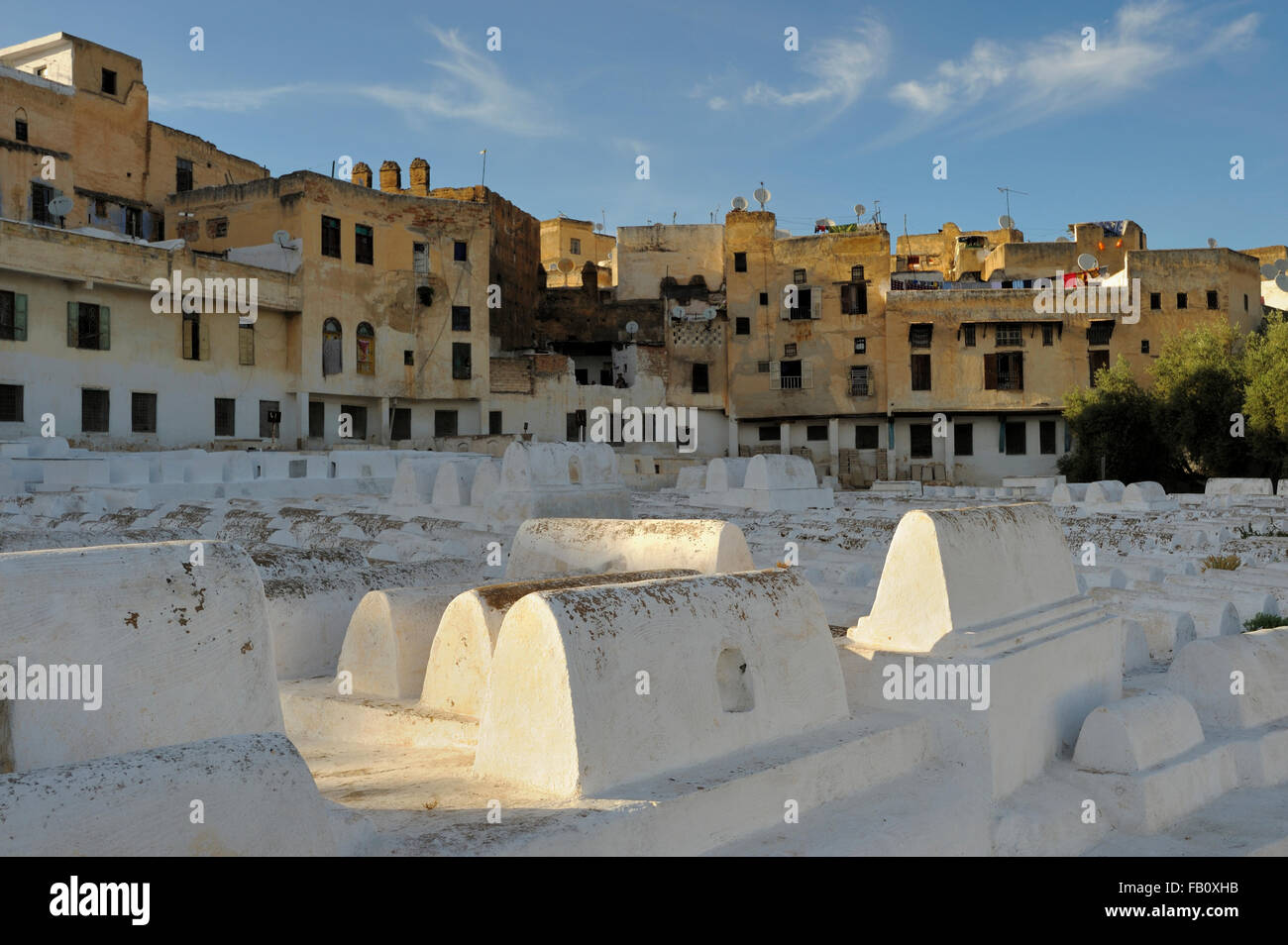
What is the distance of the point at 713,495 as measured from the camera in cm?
1866

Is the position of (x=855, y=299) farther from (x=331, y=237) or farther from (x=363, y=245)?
(x=331, y=237)

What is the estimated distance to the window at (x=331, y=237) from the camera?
99.1 ft

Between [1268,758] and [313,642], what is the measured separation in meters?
5.76

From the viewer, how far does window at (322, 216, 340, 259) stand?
30219mm

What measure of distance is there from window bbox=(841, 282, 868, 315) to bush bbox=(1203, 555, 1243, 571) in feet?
90.8

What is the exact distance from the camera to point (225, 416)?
28.6 m

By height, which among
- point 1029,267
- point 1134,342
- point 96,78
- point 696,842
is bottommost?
point 696,842

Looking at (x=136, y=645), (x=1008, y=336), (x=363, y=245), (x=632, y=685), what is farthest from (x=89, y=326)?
(x=1008, y=336)

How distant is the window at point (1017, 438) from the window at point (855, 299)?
267 inches

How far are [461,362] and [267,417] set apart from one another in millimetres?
6675

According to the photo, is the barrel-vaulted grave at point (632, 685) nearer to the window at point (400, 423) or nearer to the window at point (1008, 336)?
the window at point (400, 423)

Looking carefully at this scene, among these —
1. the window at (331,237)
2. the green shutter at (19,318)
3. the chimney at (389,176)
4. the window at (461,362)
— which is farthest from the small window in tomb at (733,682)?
the chimney at (389,176)

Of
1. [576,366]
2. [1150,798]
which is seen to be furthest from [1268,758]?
[576,366]
